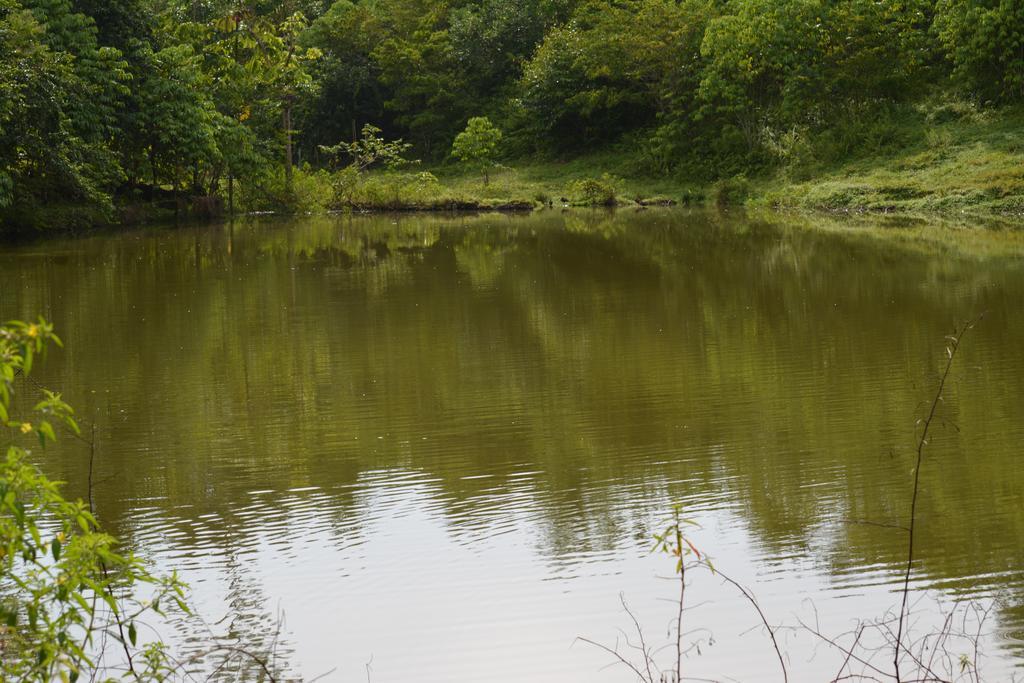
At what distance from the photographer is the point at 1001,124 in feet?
95.8

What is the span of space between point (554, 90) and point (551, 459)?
3635 cm

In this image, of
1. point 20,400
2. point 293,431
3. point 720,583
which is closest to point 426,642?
point 720,583

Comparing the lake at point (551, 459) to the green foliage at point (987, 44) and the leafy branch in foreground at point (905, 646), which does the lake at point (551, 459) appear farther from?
the green foliage at point (987, 44)

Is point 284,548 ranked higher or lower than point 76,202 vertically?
lower

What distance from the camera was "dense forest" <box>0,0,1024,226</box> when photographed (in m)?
26.5

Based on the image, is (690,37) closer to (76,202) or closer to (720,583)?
(76,202)

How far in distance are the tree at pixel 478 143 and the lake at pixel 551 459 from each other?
2330cm

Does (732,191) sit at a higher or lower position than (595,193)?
lower

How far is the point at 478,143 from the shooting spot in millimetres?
39281

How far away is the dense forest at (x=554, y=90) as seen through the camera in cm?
2647

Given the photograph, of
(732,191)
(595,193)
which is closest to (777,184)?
(732,191)

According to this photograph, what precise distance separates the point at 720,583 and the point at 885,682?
1.18m

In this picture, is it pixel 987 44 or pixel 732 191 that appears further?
pixel 732 191

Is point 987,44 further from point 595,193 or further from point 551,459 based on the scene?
point 551,459
